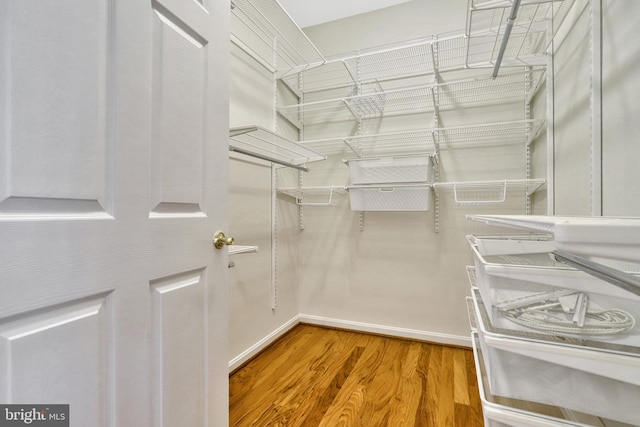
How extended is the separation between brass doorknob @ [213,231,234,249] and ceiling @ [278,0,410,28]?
1925 millimetres

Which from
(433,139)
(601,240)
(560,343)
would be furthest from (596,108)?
(601,240)

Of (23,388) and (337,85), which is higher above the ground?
(337,85)

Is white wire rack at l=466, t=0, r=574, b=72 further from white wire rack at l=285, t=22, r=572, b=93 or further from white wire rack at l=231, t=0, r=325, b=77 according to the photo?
white wire rack at l=231, t=0, r=325, b=77

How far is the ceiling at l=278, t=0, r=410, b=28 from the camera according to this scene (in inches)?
82.2

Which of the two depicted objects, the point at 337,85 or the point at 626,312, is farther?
the point at 337,85

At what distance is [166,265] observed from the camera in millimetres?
820

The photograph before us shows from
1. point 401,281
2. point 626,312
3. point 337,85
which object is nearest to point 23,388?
point 626,312

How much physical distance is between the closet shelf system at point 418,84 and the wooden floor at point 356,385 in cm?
100

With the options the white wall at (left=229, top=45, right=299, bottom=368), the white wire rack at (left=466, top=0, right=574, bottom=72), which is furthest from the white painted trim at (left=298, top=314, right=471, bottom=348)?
the white wire rack at (left=466, top=0, right=574, bottom=72)

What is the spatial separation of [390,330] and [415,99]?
176cm

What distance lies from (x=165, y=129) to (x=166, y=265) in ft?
1.29

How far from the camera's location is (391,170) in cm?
190

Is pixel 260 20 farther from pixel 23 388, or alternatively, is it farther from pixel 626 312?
pixel 626 312

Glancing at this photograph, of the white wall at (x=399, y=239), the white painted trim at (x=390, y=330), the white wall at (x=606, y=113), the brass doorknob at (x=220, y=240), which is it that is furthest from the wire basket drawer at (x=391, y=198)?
the brass doorknob at (x=220, y=240)
